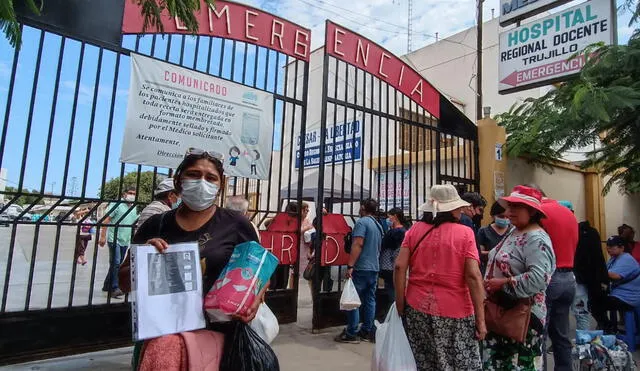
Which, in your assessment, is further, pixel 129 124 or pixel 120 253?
pixel 120 253

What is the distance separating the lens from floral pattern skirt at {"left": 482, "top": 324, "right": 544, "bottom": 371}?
2.76 metres

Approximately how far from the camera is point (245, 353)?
1.68m

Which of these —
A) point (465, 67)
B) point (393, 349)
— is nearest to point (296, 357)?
point (393, 349)

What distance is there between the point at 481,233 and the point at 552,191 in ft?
17.2

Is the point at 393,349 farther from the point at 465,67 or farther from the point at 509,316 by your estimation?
the point at 465,67

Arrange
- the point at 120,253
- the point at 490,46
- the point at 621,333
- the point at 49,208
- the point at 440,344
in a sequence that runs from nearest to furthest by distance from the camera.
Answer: the point at 440,344 < the point at 49,208 < the point at 621,333 < the point at 120,253 < the point at 490,46

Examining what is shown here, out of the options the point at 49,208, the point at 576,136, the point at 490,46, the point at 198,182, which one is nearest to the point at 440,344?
the point at 198,182

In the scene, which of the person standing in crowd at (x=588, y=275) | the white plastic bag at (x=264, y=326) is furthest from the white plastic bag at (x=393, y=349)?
the person standing in crowd at (x=588, y=275)

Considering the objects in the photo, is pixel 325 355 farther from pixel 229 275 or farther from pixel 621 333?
pixel 621 333

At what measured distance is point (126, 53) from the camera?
4062 millimetres

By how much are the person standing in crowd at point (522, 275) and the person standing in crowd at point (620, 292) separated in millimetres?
2805

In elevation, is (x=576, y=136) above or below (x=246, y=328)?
above

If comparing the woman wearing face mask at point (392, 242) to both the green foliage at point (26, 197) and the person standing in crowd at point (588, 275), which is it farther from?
the green foliage at point (26, 197)

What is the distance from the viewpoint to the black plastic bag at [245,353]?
65.4 inches
